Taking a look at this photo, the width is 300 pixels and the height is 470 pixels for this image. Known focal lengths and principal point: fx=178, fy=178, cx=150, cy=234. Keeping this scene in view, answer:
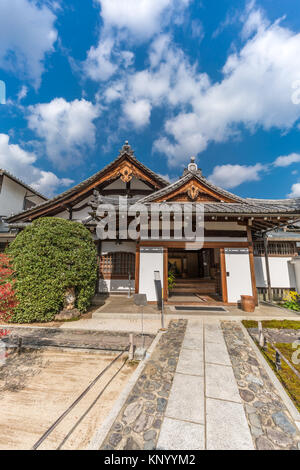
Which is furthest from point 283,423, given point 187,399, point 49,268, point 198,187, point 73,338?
point 198,187

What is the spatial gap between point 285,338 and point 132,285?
726 centimetres

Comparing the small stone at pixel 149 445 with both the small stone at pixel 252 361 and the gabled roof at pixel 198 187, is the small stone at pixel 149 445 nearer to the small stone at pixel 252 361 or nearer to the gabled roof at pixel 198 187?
the small stone at pixel 252 361

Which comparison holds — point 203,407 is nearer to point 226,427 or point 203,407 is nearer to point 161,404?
point 226,427

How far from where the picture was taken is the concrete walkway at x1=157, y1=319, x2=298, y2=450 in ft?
6.64

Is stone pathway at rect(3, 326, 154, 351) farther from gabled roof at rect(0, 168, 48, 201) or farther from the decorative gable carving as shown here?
gabled roof at rect(0, 168, 48, 201)

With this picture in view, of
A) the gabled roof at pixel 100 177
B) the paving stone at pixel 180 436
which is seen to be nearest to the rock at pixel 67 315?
the paving stone at pixel 180 436

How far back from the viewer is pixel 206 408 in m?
2.51

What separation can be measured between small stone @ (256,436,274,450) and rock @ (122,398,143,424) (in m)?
1.44

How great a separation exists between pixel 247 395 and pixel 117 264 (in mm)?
→ 8662

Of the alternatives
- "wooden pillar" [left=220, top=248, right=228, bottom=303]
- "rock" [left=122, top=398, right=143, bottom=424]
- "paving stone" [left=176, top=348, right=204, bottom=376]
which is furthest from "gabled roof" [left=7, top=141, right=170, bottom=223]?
"rock" [left=122, top=398, right=143, bottom=424]

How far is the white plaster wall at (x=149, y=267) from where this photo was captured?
8078 mm

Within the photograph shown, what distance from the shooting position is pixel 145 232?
8.46 m

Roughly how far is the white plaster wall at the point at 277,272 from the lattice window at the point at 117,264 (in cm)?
748

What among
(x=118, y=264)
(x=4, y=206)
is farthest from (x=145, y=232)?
(x=4, y=206)
